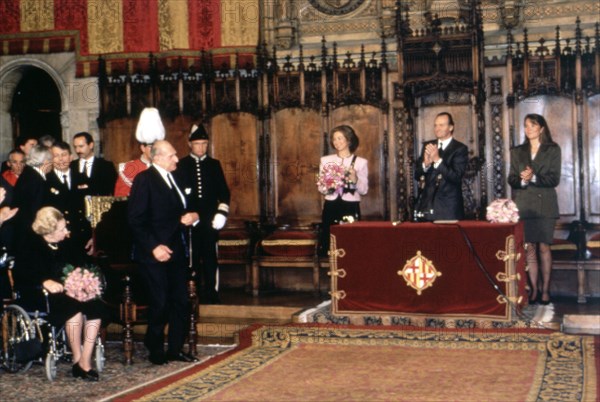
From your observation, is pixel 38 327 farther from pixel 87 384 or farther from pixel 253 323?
pixel 253 323

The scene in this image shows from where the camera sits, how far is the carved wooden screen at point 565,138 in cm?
920

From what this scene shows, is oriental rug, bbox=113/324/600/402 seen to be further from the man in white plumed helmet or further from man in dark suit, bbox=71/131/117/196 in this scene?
man in dark suit, bbox=71/131/117/196

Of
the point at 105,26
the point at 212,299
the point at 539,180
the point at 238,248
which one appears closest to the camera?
the point at 539,180

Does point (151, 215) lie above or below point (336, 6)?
below

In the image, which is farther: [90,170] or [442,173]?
[90,170]

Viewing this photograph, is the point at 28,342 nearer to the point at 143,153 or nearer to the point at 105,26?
the point at 143,153

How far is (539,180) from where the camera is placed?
26.1ft

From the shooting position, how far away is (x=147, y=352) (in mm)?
7082

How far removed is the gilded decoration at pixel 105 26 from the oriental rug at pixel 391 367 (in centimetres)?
552

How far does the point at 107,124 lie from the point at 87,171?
2780 mm

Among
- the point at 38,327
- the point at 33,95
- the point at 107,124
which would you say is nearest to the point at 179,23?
the point at 107,124

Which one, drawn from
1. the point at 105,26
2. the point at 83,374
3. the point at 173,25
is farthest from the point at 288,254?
the point at 105,26

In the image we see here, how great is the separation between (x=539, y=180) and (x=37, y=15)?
7.02 meters

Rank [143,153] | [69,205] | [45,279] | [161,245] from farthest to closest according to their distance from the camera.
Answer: [143,153]
[69,205]
[161,245]
[45,279]
